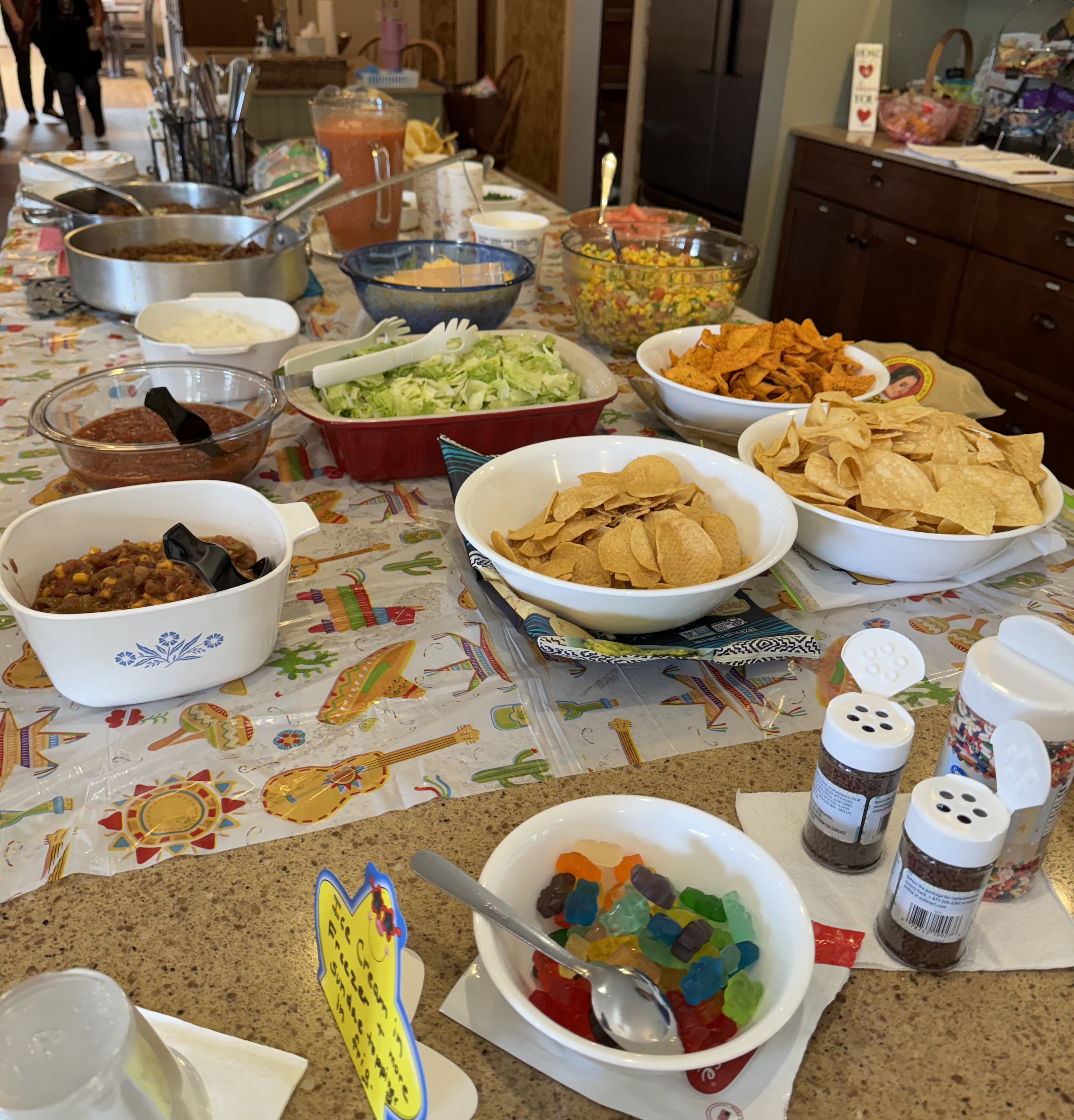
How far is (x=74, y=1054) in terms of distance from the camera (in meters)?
0.43

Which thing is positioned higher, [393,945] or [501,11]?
[501,11]

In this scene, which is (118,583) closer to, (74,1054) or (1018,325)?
(74,1054)

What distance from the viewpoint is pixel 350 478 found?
124 cm

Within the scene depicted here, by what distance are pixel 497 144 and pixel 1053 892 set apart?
5451 mm

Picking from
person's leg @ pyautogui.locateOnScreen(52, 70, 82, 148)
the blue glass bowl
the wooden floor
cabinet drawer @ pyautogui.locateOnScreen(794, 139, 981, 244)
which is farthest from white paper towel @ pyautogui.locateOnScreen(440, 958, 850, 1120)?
person's leg @ pyautogui.locateOnScreen(52, 70, 82, 148)

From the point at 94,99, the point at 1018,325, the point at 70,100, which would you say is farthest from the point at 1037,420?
the point at 94,99

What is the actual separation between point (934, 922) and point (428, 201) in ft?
6.37

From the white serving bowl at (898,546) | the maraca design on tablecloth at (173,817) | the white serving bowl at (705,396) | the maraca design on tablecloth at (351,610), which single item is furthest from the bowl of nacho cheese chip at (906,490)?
the maraca design on tablecloth at (173,817)

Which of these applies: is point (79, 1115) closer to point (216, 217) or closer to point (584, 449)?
point (584, 449)

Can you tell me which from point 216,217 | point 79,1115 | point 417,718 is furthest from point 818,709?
point 216,217

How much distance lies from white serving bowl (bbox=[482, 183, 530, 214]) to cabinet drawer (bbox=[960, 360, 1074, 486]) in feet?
4.90

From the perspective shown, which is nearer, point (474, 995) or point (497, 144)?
point (474, 995)

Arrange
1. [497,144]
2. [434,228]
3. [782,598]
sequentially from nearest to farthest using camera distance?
[782,598]
[434,228]
[497,144]

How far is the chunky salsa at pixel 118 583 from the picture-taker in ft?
2.64
